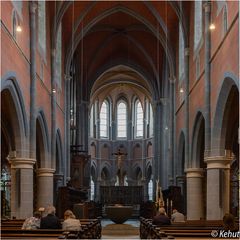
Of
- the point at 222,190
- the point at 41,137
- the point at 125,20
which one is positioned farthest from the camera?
the point at 125,20

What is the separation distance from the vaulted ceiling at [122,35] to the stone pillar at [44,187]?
24.5 feet

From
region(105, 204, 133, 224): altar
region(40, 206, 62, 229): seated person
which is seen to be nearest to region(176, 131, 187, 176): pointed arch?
region(105, 204, 133, 224): altar

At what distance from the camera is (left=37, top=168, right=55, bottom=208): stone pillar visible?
26.2m

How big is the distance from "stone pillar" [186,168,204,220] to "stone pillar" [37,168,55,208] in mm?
6776

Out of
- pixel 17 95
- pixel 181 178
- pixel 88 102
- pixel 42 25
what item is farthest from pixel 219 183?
pixel 88 102

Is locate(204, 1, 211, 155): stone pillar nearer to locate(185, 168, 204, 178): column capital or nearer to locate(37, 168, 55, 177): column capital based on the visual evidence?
locate(185, 168, 204, 178): column capital

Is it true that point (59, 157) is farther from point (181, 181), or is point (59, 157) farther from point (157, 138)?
point (157, 138)

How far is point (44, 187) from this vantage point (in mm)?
26328

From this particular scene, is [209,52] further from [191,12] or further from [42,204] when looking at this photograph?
[42,204]

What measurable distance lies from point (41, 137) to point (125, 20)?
13.4m

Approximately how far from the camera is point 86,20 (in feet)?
105

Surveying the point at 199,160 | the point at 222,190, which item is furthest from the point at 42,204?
the point at 222,190

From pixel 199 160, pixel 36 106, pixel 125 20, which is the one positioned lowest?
pixel 199 160

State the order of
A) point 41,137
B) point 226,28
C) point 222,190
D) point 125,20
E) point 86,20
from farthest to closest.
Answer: point 125,20 → point 86,20 → point 41,137 → point 222,190 → point 226,28
